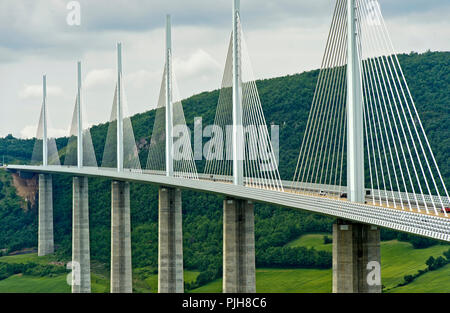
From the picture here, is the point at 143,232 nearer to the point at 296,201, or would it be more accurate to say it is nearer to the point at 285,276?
the point at 285,276

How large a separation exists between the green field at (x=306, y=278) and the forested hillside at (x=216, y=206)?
1001 millimetres

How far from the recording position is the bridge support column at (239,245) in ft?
104

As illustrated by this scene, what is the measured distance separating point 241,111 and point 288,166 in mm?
24319

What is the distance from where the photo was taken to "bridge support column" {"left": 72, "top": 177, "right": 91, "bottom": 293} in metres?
50.9

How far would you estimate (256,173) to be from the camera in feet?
102

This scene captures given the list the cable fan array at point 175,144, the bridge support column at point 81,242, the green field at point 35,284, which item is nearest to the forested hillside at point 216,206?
the green field at point 35,284

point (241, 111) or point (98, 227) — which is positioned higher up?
point (241, 111)

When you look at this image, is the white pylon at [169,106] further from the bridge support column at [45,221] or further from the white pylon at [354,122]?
the bridge support column at [45,221]

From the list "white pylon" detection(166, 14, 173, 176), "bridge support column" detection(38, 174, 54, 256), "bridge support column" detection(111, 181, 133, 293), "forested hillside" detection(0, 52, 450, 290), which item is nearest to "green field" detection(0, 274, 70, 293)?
"forested hillside" detection(0, 52, 450, 290)

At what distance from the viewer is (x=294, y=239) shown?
57.2m


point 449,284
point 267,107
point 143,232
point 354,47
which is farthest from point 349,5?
point 267,107

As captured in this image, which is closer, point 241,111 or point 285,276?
point 241,111

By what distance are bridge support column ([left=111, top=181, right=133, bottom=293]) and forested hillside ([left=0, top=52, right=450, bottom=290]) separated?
9.84 meters
